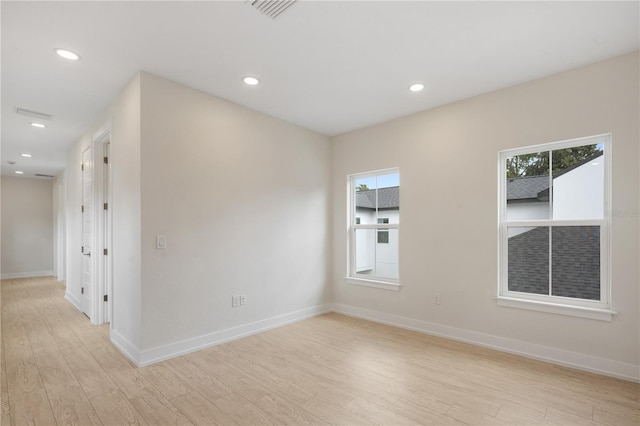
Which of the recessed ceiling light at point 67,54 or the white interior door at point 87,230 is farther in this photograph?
the white interior door at point 87,230

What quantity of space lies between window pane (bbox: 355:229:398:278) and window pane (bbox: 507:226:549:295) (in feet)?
4.51

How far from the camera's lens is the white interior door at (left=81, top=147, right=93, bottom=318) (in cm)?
423

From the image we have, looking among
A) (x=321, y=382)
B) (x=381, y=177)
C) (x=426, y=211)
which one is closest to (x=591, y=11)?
(x=426, y=211)

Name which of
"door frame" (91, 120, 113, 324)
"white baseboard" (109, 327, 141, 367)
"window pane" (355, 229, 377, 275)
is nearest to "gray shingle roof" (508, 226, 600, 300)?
"window pane" (355, 229, 377, 275)

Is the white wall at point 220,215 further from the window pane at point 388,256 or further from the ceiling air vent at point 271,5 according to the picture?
the ceiling air vent at point 271,5

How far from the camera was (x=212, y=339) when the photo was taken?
332cm

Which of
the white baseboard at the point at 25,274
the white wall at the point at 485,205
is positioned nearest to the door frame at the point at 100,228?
the white wall at the point at 485,205

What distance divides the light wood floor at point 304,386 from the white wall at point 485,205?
11.4 inches

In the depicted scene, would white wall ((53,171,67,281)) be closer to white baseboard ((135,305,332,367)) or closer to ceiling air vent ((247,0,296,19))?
white baseboard ((135,305,332,367))

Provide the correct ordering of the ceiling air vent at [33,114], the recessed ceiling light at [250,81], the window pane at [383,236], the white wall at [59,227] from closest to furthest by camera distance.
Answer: the recessed ceiling light at [250,81] → the ceiling air vent at [33,114] → the window pane at [383,236] → the white wall at [59,227]

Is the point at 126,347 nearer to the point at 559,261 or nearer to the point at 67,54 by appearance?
the point at 67,54

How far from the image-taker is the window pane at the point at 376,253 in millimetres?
4227

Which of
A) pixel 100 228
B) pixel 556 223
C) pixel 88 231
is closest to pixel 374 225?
pixel 556 223

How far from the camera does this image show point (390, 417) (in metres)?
2.07
